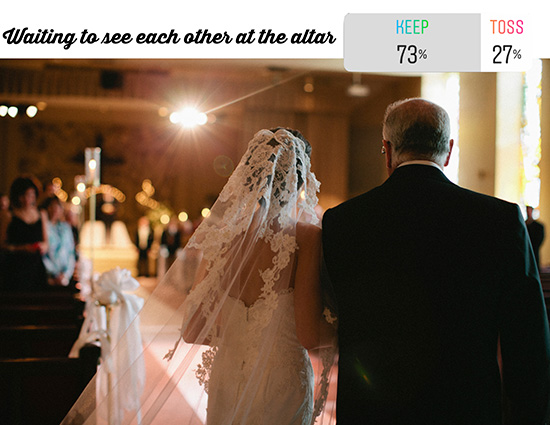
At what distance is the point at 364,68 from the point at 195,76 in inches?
386

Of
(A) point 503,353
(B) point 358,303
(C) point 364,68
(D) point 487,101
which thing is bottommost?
(A) point 503,353

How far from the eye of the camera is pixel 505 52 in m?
4.02

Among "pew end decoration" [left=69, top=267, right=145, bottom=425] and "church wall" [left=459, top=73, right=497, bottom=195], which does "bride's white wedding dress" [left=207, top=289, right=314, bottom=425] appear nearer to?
"pew end decoration" [left=69, top=267, right=145, bottom=425]

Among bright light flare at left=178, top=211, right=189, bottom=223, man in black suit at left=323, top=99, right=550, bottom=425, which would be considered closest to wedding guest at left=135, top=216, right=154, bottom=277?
bright light flare at left=178, top=211, right=189, bottom=223

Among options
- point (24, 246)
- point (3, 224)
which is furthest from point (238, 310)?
point (3, 224)

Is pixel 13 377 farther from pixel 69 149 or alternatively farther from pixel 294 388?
pixel 69 149

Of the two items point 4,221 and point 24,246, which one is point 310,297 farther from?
point 4,221

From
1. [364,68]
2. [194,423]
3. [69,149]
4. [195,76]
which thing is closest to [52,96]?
[195,76]

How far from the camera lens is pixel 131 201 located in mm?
18859

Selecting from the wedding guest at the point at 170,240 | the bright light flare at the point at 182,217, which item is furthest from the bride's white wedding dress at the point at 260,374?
the bright light flare at the point at 182,217

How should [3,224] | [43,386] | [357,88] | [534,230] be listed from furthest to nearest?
1. [357,88]
2. [534,230]
3. [3,224]
4. [43,386]

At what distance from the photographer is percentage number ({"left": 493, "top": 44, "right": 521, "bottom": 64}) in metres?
3.95

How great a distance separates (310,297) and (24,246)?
4852mm

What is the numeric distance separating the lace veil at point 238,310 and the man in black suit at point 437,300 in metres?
0.40
